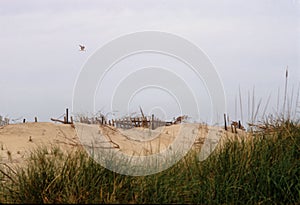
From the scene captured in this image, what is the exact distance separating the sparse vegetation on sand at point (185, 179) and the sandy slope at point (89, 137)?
0.67m

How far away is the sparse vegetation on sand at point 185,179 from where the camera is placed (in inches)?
148

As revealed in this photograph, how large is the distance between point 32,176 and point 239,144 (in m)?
2.34

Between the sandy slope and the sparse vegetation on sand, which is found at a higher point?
the sandy slope

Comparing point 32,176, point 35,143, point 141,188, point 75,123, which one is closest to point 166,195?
point 141,188

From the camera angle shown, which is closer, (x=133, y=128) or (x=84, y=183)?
(x=84, y=183)

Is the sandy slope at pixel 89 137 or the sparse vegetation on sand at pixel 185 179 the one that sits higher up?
the sandy slope at pixel 89 137

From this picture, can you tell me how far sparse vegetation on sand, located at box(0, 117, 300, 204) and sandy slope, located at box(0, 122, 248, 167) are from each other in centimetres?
67

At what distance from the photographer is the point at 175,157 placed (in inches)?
201

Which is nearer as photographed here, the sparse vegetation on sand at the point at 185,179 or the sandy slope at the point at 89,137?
the sparse vegetation on sand at the point at 185,179

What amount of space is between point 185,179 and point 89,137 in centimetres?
208

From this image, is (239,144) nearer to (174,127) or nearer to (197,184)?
(197,184)

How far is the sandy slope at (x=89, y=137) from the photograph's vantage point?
577cm

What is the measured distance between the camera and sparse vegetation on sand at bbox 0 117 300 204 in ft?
12.3

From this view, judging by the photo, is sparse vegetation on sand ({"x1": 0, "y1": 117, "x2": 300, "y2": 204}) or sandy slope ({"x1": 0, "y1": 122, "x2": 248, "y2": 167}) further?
sandy slope ({"x1": 0, "y1": 122, "x2": 248, "y2": 167})
